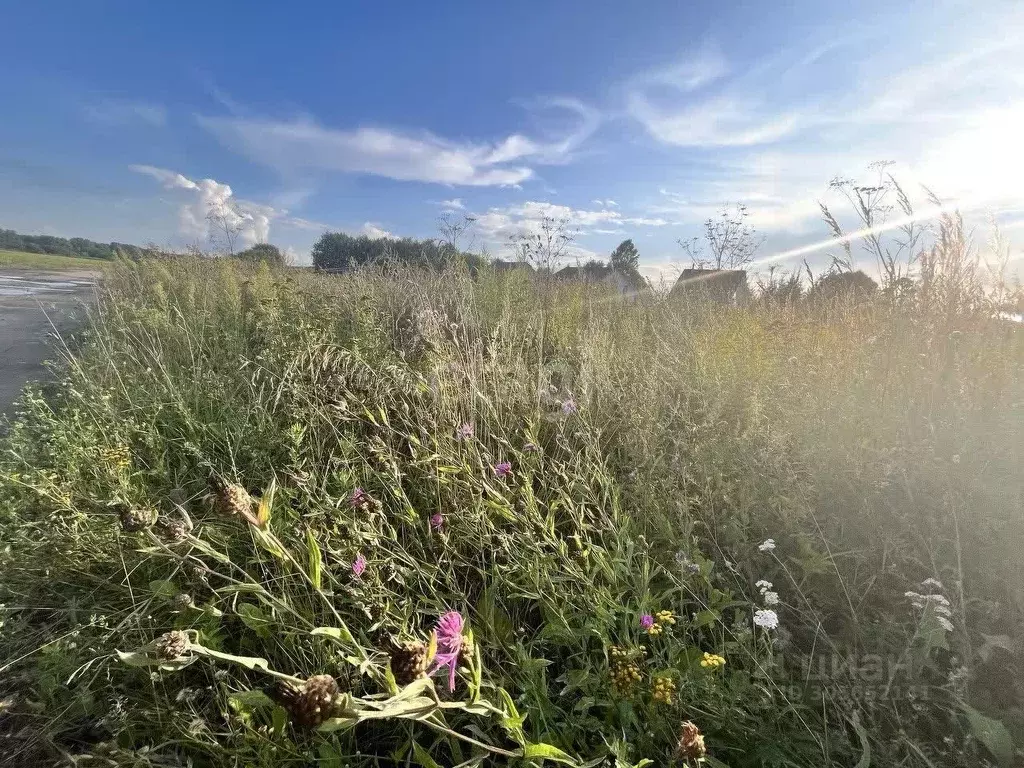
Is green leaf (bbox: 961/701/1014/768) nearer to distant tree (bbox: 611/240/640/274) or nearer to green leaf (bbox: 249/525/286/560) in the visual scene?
green leaf (bbox: 249/525/286/560)

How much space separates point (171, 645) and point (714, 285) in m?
7.29

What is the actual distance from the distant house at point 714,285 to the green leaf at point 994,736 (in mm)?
4717

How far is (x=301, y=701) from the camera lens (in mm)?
598

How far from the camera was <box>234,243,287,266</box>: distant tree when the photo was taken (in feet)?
31.1

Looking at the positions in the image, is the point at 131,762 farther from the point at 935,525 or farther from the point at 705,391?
the point at 705,391

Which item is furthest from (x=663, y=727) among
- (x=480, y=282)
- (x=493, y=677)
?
(x=480, y=282)

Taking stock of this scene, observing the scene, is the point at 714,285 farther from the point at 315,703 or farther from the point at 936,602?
the point at 315,703

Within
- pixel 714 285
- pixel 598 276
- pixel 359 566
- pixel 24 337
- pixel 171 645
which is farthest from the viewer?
pixel 598 276

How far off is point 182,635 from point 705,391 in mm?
2493

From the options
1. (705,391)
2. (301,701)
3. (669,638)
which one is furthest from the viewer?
(705,391)

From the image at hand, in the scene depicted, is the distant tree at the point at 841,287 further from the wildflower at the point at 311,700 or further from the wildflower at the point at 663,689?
the wildflower at the point at 311,700

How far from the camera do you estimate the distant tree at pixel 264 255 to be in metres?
9.48

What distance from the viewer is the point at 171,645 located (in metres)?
0.77

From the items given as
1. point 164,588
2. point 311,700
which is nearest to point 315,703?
point 311,700
